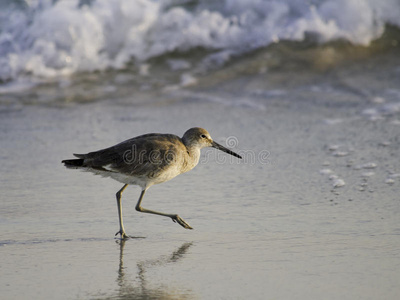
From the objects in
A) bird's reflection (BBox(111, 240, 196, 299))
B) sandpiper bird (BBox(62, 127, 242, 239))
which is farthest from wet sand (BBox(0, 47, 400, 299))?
sandpiper bird (BBox(62, 127, 242, 239))

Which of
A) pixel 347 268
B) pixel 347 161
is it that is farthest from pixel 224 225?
pixel 347 161

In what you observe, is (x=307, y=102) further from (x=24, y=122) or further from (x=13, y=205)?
(x=13, y=205)

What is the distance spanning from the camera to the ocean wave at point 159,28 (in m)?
10.7

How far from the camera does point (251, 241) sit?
458cm

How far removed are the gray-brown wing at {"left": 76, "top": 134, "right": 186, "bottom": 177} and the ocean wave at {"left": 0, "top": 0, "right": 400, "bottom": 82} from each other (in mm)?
5235

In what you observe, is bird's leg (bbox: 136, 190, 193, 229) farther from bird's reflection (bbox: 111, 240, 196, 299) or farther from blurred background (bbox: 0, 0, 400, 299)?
bird's reflection (bbox: 111, 240, 196, 299)

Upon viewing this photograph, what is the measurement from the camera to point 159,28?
11.4 metres

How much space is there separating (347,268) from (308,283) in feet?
1.18

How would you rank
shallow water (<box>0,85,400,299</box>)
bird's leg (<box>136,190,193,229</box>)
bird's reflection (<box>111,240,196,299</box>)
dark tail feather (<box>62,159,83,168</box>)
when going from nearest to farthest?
bird's reflection (<box>111,240,196,299</box>)
shallow water (<box>0,85,400,299</box>)
bird's leg (<box>136,190,193,229</box>)
dark tail feather (<box>62,159,83,168</box>)

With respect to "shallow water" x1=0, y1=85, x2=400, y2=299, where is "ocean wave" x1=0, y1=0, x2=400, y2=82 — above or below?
above

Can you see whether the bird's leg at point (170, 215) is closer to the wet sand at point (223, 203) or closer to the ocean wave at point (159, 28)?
the wet sand at point (223, 203)

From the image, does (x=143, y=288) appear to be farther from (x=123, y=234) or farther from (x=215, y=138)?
(x=215, y=138)

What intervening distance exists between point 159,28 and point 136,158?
646 cm

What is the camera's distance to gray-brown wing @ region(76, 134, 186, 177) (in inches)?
209
